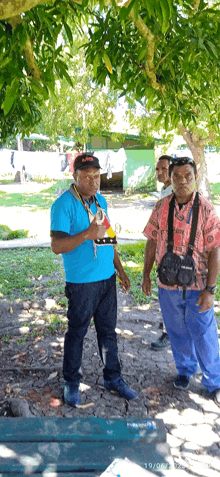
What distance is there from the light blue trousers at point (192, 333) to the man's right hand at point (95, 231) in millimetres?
829

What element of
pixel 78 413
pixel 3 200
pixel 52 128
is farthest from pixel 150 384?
pixel 3 200

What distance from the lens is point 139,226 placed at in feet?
37.5

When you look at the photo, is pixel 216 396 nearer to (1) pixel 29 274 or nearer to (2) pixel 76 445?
(2) pixel 76 445

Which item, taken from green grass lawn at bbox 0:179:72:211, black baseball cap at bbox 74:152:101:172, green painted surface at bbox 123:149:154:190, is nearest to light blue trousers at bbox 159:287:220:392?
black baseball cap at bbox 74:152:101:172

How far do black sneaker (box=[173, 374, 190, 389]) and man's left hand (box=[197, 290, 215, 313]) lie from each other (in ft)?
2.48

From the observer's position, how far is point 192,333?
319 centimetres

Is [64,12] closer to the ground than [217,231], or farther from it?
farther from it

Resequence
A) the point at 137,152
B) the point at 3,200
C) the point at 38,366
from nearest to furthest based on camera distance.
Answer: the point at 38,366 → the point at 3,200 → the point at 137,152

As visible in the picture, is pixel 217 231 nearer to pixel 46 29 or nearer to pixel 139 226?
pixel 46 29

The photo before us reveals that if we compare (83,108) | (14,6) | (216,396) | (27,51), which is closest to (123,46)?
(27,51)

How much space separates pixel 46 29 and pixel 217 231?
201 centimetres

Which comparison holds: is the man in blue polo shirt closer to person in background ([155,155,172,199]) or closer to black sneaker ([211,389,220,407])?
black sneaker ([211,389,220,407])

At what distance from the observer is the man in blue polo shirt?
2857mm

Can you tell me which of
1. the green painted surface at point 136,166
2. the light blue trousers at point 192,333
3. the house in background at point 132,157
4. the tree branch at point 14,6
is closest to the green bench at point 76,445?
the light blue trousers at point 192,333
